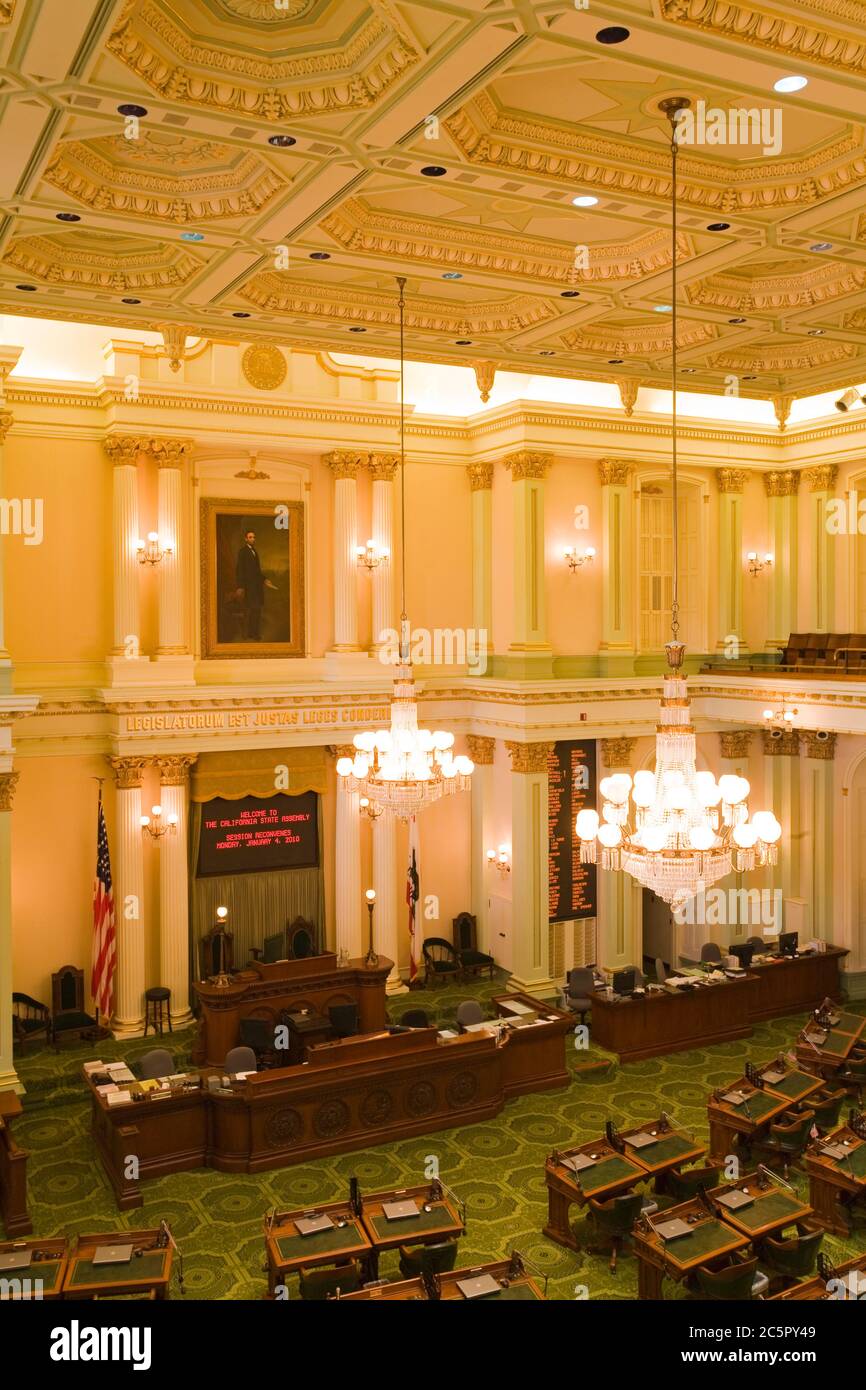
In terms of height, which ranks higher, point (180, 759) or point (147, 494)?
point (147, 494)

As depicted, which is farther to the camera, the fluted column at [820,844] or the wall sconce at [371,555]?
the fluted column at [820,844]

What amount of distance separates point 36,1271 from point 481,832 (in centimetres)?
972

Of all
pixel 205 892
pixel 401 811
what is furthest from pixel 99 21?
pixel 205 892

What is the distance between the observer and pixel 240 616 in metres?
14.8

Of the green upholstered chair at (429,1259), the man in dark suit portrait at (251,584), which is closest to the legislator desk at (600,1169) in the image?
the green upholstered chair at (429,1259)

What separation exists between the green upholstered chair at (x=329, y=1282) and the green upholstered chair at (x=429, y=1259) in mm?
470

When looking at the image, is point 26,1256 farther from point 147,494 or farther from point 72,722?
point 147,494

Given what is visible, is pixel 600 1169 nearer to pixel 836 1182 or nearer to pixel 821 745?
pixel 836 1182

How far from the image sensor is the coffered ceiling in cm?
455

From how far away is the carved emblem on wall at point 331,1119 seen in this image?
35.6 feet

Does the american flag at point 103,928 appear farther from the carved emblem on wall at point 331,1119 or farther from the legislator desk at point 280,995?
the carved emblem on wall at point 331,1119

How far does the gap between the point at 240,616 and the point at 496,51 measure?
10.8 metres

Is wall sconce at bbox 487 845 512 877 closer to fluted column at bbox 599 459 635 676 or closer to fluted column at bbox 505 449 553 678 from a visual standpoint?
fluted column at bbox 505 449 553 678

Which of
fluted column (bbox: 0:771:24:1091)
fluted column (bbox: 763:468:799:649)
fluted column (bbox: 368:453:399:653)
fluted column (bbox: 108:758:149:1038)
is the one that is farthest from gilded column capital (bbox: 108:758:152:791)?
fluted column (bbox: 763:468:799:649)
